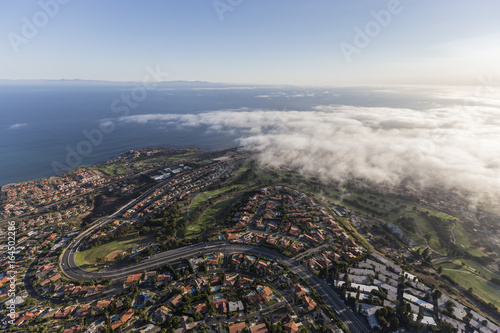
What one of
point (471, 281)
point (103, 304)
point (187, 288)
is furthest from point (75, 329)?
point (471, 281)

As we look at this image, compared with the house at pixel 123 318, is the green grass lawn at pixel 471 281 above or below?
below

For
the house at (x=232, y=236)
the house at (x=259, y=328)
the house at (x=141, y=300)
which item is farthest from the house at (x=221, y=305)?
the house at (x=232, y=236)

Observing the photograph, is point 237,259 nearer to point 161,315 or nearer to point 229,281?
point 229,281

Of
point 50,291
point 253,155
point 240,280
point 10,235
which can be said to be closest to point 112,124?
point 253,155

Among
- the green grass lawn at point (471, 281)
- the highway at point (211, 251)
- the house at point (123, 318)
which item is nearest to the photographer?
the house at point (123, 318)

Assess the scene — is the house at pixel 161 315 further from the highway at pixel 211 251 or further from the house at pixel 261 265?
the house at pixel 261 265
